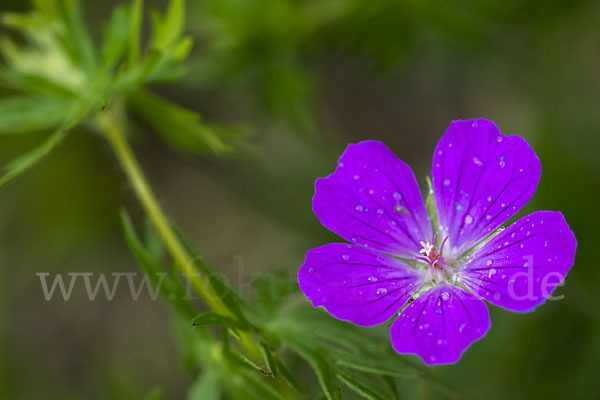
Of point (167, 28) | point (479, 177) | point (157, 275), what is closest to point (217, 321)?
point (157, 275)

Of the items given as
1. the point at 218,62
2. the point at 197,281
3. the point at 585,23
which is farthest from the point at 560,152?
the point at 197,281

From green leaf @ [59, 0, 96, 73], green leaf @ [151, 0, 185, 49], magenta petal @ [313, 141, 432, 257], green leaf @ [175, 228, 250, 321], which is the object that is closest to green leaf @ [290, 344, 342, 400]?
green leaf @ [175, 228, 250, 321]

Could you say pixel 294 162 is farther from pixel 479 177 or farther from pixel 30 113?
pixel 479 177

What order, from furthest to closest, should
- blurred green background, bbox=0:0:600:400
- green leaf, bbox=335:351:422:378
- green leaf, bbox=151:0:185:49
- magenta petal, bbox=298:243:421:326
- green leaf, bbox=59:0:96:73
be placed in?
blurred green background, bbox=0:0:600:400, green leaf, bbox=59:0:96:73, green leaf, bbox=151:0:185:49, green leaf, bbox=335:351:422:378, magenta petal, bbox=298:243:421:326

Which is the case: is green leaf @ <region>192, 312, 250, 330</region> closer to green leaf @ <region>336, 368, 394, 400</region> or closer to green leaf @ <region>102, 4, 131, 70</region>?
green leaf @ <region>336, 368, 394, 400</region>

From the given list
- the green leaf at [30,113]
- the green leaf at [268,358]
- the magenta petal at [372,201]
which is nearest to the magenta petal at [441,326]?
the magenta petal at [372,201]
